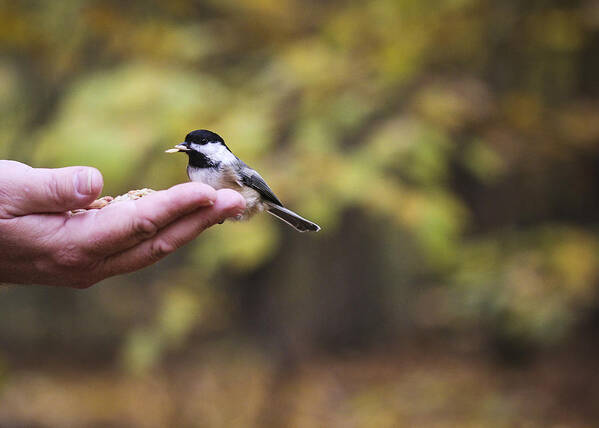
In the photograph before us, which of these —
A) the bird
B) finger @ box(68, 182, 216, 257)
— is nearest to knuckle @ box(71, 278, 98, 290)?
finger @ box(68, 182, 216, 257)

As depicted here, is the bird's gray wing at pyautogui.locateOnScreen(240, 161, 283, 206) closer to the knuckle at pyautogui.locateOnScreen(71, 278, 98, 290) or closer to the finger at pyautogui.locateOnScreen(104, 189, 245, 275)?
the finger at pyautogui.locateOnScreen(104, 189, 245, 275)

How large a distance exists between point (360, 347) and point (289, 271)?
2757mm

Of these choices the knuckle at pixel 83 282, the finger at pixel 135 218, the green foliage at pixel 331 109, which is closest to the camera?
the finger at pixel 135 218

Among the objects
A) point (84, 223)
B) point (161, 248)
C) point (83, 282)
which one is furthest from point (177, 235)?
point (83, 282)

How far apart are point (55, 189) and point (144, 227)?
0.22m

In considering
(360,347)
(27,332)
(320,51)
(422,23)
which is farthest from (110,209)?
(27,332)

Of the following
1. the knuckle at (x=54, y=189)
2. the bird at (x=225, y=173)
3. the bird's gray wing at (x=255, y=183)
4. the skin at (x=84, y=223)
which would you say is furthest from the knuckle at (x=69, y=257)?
the bird's gray wing at (x=255, y=183)

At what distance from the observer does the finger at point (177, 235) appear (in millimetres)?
1426

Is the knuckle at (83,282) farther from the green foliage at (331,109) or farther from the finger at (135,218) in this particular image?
the green foliage at (331,109)

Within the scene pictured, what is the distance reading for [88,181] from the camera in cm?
138

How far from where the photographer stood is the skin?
1401mm

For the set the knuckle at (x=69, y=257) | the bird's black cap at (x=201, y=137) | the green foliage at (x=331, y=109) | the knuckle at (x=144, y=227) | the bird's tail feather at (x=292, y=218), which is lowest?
the knuckle at (x=69, y=257)

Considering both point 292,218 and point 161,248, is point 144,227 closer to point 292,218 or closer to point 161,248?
point 161,248

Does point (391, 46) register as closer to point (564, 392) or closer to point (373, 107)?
point (373, 107)
